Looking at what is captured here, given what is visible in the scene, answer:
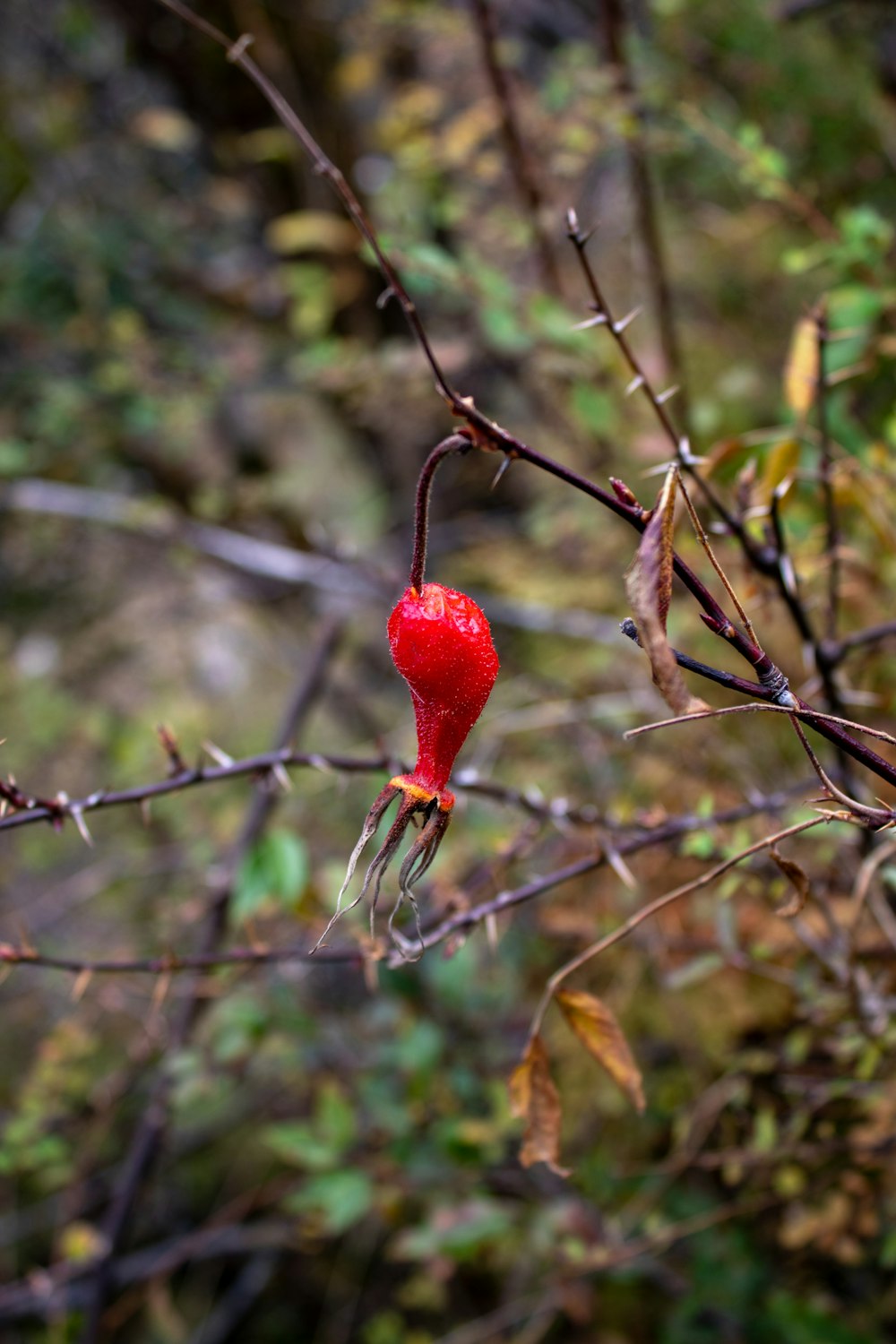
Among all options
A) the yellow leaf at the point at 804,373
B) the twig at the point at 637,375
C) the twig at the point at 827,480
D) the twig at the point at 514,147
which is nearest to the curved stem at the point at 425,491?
the twig at the point at 637,375

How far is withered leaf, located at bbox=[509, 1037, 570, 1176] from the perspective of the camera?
0.81 metres

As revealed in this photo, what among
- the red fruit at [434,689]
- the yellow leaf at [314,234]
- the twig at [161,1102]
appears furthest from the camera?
the yellow leaf at [314,234]

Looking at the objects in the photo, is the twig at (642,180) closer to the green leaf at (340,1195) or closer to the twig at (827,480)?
the twig at (827,480)

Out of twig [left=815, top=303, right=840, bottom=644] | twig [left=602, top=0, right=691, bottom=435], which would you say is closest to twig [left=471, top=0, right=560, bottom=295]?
twig [left=602, top=0, right=691, bottom=435]

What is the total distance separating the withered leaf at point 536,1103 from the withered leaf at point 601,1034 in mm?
42

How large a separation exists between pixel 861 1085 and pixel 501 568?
169 centimetres

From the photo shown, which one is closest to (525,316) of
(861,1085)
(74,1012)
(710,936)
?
(710,936)

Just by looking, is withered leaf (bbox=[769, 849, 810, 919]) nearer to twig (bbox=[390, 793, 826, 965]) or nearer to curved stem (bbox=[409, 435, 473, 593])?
twig (bbox=[390, 793, 826, 965])

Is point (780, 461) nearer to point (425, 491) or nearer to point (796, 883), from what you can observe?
point (796, 883)

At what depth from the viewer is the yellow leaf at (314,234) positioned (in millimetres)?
2747

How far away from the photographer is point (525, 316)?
1677 millimetres

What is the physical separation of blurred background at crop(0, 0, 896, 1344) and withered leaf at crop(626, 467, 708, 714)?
0.45 metres

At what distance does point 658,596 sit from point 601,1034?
1.55 feet

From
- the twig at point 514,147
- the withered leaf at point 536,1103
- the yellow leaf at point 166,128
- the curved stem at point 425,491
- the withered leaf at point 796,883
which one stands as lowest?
the withered leaf at point 536,1103
